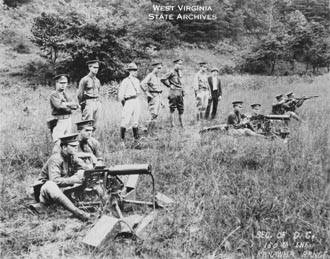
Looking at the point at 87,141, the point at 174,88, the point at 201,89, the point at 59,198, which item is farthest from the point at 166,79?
the point at 59,198

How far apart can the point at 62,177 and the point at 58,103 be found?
6.38ft

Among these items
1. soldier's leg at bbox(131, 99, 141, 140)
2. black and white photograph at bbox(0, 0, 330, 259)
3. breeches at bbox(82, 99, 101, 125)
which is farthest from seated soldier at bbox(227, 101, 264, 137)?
breeches at bbox(82, 99, 101, 125)

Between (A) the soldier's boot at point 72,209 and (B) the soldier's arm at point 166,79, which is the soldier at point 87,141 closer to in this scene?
(A) the soldier's boot at point 72,209

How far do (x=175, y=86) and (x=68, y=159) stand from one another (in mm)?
4703

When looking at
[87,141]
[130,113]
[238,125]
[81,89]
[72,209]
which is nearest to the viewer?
[72,209]

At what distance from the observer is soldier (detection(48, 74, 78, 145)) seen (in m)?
5.96

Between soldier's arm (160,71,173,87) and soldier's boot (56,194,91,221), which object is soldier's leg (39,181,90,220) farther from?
soldier's arm (160,71,173,87)

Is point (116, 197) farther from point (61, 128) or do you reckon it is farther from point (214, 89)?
point (214, 89)

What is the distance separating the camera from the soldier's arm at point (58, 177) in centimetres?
427

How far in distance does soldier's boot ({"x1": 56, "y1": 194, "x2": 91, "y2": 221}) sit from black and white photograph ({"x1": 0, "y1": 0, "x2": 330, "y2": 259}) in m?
0.01

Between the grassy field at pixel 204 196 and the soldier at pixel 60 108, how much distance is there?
55cm

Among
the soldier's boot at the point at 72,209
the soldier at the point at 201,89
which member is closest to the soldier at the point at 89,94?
the soldier's boot at the point at 72,209

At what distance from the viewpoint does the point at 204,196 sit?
4539 mm

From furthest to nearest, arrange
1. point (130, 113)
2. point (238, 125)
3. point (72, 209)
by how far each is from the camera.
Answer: point (238, 125)
point (130, 113)
point (72, 209)
